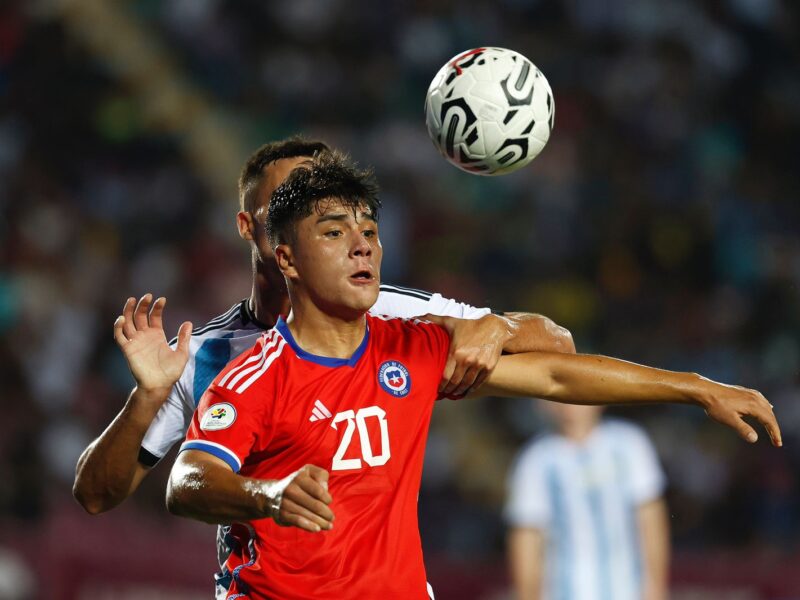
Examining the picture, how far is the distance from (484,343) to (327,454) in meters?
0.62

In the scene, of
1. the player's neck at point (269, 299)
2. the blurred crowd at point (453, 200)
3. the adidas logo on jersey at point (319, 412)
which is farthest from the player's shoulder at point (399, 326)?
the blurred crowd at point (453, 200)

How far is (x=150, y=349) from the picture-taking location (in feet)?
12.7

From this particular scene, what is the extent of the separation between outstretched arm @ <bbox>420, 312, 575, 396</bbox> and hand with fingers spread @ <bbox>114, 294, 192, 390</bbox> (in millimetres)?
800

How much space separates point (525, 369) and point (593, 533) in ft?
10.5

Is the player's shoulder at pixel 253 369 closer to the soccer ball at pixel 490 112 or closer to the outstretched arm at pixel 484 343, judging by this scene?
the outstretched arm at pixel 484 343

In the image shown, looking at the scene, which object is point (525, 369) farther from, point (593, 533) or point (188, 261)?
point (188, 261)

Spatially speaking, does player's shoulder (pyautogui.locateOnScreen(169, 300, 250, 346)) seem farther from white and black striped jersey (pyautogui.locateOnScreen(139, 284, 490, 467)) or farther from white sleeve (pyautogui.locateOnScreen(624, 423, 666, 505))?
white sleeve (pyautogui.locateOnScreen(624, 423, 666, 505))

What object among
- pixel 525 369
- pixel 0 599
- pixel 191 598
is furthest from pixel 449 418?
pixel 525 369

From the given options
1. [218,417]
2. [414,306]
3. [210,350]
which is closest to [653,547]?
[414,306]

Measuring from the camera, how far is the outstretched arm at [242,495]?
2766mm

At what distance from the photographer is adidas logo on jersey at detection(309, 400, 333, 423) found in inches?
133

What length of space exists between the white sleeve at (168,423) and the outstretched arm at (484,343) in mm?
956

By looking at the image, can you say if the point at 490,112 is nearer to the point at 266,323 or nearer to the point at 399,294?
the point at 399,294

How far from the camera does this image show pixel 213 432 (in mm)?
3238
